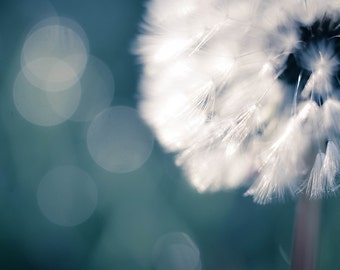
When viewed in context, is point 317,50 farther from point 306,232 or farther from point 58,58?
point 58,58

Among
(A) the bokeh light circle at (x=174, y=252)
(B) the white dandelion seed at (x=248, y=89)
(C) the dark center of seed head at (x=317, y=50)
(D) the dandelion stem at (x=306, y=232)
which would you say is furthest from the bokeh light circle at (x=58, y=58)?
(D) the dandelion stem at (x=306, y=232)

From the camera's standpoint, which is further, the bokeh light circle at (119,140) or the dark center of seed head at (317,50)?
the bokeh light circle at (119,140)

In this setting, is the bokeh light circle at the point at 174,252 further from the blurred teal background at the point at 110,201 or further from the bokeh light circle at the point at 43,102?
the bokeh light circle at the point at 43,102

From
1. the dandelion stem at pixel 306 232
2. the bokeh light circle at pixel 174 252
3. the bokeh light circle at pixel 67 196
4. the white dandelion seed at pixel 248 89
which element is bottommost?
the bokeh light circle at pixel 174 252

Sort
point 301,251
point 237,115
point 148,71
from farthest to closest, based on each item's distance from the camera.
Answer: point 148,71 → point 237,115 → point 301,251

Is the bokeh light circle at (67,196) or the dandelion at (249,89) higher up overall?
the dandelion at (249,89)

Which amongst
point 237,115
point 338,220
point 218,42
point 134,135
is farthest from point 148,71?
point 338,220

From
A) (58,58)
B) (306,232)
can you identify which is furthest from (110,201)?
(306,232)

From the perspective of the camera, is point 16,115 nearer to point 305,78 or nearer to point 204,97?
point 204,97
